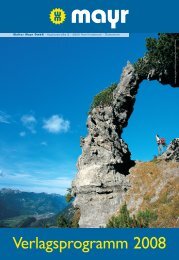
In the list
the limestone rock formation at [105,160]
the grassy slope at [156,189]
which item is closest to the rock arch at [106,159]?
the limestone rock formation at [105,160]

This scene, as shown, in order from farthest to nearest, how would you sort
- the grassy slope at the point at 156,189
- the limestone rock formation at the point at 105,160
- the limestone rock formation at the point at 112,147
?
the limestone rock formation at the point at 105,160 < the limestone rock formation at the point at 112,147 < the grassy slope at the point at 156,189

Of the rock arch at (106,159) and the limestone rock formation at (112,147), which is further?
the rock arch at (106,159)

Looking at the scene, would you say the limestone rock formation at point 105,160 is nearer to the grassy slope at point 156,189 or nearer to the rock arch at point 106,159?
the rock arch at point 106,159

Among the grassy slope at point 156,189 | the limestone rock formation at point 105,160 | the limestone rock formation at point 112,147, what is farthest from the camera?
the limestone rock formation at point 105,160

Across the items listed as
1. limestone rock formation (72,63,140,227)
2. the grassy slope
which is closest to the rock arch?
limestone rock formation (72,63,140,227)

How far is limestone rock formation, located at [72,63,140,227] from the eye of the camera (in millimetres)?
65625

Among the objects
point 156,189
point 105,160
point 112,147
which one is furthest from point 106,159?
point 156,189

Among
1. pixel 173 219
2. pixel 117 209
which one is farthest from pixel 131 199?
pixel 173 219

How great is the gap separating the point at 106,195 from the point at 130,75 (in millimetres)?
25134

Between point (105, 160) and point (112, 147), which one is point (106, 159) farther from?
point (112, 147)

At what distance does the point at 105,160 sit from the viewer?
69500mm

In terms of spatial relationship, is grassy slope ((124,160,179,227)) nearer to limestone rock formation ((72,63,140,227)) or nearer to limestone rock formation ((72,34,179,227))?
limestone rock formation ((72,34,179,227))

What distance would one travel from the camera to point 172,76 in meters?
67.8

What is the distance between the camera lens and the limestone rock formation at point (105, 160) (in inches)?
2584
